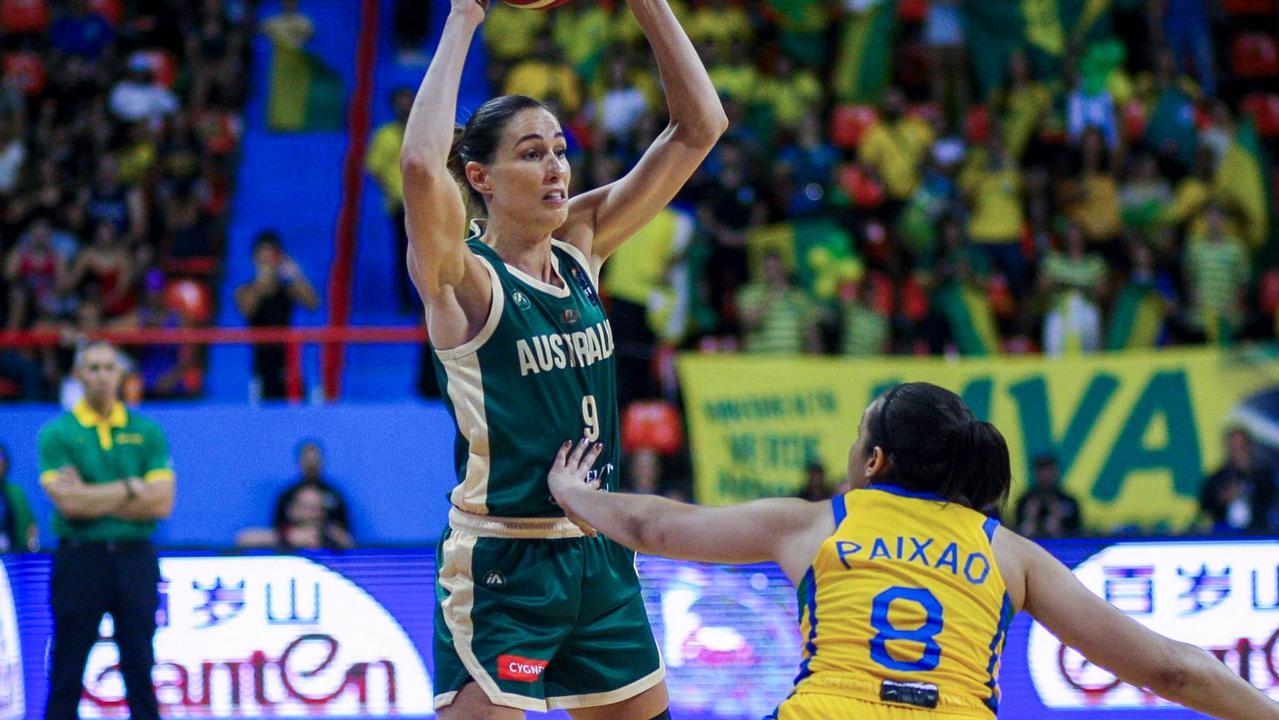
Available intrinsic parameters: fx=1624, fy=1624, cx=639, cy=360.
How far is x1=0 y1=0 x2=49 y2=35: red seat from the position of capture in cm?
1492

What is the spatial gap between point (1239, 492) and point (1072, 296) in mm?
2011

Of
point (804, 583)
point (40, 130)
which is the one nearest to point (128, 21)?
point (40, 130)

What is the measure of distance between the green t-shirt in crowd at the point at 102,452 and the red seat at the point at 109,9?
831 centimetres

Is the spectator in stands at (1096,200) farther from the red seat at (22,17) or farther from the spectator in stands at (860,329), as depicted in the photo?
the red seat at (22,17)

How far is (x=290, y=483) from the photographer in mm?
10102

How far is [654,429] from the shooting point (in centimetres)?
1034

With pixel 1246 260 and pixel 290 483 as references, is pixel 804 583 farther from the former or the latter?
pixel 1246 260

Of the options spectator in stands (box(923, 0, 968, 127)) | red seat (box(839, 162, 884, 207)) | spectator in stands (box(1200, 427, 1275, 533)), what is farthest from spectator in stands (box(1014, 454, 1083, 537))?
spectator in stands (box(923, 0, 968, 127))

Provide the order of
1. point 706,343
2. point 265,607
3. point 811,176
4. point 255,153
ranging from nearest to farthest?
point 265,607
point 706,343
point 811,176
point 255,153

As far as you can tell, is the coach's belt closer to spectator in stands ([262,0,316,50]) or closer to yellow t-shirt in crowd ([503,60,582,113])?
yellow t-shirt in crowd ([503,60,582,113])

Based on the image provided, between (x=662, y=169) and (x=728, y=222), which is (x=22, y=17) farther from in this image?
(x=662, y=169)

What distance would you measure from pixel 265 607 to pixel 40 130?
8.26 meters

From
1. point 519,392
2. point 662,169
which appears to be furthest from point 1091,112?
point 519,392

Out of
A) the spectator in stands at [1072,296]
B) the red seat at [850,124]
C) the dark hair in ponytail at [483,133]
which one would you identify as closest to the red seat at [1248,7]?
the red seat at [850,124]
